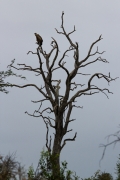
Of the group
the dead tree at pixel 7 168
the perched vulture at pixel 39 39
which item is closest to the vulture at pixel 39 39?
the perched vulture at pixel 39 39

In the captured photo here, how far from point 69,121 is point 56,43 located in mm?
3031

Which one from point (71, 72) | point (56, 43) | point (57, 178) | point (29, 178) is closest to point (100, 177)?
point (71, 72)

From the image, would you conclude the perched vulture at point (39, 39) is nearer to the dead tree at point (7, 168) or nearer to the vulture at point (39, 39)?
the vulture at point (39, 39)

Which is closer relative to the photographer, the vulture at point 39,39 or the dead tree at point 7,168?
the dead tree at point 7,168

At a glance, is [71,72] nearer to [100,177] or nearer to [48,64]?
[48,64]

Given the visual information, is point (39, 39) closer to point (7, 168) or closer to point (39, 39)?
point (39, 39)

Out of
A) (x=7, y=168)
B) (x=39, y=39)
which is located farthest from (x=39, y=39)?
(x=7, y=168)

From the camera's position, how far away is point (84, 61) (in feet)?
54.6

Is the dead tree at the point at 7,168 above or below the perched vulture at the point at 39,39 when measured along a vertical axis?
below

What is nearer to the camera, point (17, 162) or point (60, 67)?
point (17, 162)

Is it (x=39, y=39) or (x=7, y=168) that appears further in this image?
(x=39, y=39)

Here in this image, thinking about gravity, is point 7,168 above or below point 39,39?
below

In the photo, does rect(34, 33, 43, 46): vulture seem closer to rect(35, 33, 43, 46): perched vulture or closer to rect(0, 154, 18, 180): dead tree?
rect(35, 33, 43, 46): perched vulture

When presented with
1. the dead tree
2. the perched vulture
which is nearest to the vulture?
the perched vulture
